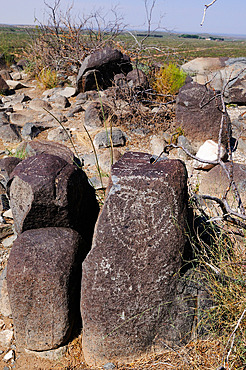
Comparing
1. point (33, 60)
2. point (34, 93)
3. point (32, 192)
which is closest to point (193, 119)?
point (32, 192)

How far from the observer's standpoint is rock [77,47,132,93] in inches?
285

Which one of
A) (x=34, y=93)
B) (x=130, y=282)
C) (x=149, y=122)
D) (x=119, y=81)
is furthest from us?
(x=34, y=93)

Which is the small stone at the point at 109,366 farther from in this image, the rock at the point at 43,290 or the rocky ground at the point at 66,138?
the rock at the point at 43,290

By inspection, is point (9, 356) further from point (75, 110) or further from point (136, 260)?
point (75, 110)

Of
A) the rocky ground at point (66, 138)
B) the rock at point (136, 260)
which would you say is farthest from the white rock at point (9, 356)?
the rock at point (136, 260)

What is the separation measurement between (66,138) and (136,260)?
152 inches

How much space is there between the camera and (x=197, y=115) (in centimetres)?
488

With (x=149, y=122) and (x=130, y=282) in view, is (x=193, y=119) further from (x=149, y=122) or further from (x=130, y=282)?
(x=130, y=282)

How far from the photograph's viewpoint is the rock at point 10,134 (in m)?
5.62

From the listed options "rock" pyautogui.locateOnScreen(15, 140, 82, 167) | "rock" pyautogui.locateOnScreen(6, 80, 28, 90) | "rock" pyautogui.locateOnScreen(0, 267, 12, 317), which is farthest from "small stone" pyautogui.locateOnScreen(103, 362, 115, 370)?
"rock" pyautogui.locateOnScreen(6, 80, 28, 90)

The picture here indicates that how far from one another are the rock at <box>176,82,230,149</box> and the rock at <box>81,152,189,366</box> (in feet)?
9.66

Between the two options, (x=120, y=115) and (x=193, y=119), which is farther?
(x=120, y=115)

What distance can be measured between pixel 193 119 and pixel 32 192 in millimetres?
3181

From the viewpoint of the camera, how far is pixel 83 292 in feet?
6.95
